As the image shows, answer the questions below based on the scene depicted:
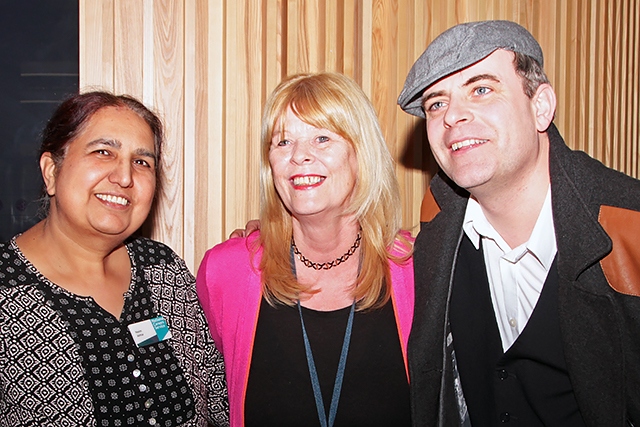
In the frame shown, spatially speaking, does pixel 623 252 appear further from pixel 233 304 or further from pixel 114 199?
pixel 114 199

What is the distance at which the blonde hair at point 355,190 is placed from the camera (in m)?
2.01

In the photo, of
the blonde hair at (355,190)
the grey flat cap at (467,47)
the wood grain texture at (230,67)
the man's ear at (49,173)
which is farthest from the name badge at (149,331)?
the grey flat cap at (467,47)

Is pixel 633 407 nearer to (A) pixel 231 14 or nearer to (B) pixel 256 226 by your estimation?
(B) pixel 256 226

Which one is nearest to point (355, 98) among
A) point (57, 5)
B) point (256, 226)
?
point (256, 226)

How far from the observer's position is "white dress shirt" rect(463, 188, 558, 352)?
1737 mm

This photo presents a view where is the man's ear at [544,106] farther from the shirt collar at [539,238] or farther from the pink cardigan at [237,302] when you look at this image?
the pink cardigan at [237,302]

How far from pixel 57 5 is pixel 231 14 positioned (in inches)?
31.4

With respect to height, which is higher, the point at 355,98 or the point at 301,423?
the point at 355,98

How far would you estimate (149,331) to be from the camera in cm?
182

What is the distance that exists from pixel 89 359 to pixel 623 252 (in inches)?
61.8

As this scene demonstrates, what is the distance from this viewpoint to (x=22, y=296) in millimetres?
1633

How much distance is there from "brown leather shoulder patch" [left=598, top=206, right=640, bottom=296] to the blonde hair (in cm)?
77

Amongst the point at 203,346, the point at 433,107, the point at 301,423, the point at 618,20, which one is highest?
the point at 618,20

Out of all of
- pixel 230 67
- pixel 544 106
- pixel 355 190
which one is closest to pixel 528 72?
pixel 544 106
